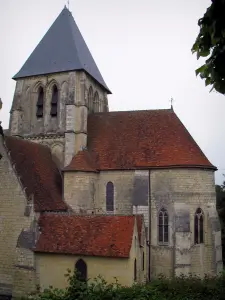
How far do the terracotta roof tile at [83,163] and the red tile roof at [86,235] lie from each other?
4510 mm

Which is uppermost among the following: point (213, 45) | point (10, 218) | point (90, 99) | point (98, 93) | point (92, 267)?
point (98, 93)

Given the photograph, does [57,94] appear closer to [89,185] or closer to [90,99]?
[90,99]

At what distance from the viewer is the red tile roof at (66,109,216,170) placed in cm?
2514

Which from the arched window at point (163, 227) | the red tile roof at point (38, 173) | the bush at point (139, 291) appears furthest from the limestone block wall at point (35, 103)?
the bush at point (139, 291)

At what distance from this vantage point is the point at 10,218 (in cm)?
2064

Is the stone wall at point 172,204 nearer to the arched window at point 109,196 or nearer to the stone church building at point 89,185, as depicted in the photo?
the stone church building at point 89,185

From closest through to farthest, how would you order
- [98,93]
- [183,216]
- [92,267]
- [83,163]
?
[92,267], [183,216], [83,163], [98,93]

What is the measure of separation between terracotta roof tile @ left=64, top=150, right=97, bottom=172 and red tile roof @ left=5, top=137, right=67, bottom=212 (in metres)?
1.49

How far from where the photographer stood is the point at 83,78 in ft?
92.0

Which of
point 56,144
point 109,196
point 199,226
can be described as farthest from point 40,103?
point 199,226

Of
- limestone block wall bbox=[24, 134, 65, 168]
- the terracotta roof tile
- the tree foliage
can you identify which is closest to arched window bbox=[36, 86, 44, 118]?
limestone block wall bbox=[24, 134, 65, 168]

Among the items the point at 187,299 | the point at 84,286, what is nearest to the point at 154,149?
the point at 187,299

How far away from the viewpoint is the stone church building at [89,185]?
19797mm

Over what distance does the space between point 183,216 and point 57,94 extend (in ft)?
44.7
